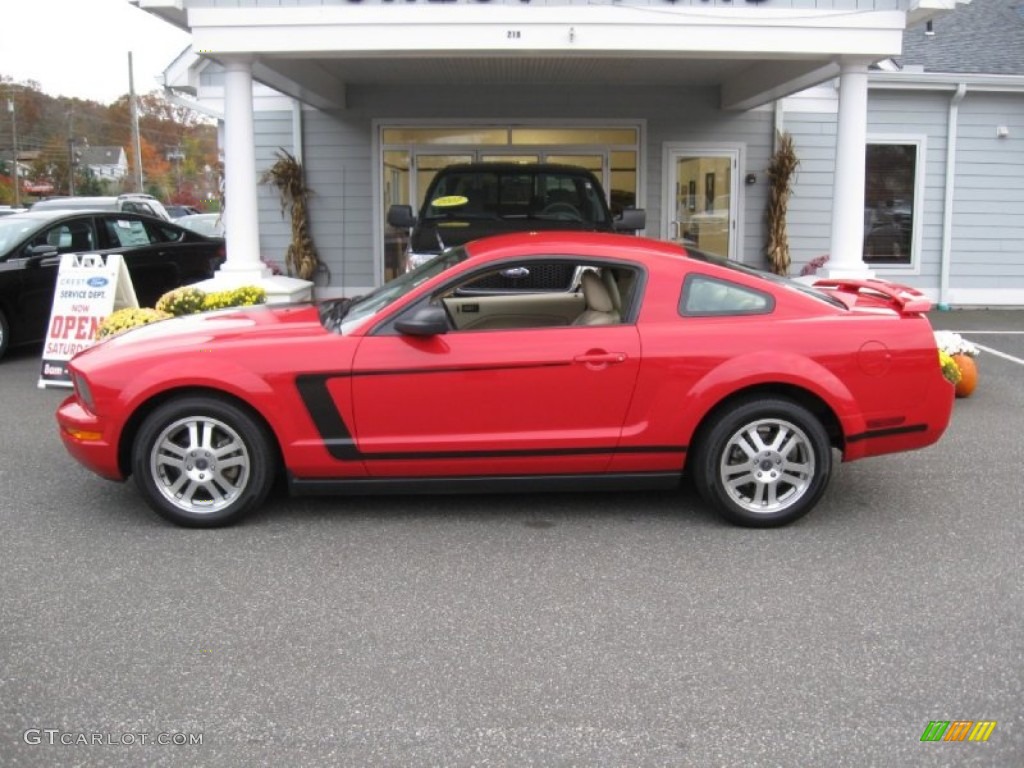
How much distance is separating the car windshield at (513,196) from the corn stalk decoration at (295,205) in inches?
154

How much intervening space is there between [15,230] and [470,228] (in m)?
4.89

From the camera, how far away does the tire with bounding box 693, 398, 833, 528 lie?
5148mm

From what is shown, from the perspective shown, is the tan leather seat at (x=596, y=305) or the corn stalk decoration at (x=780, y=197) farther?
the corn stalk decoration at (x=780, y=197)

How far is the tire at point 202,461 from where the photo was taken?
5.06 m

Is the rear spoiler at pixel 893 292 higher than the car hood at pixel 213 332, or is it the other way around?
the rear spoiler at pixel 893 292

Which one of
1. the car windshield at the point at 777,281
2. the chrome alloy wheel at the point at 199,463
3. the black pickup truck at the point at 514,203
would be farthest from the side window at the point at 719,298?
the black pickup truck at the point at 514,203

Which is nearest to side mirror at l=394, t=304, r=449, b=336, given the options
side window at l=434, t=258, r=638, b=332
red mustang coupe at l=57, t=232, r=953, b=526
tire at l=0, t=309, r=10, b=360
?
red mustang coupe at l=57, t=232, r=953, b=526

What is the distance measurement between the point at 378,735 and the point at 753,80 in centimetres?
1079

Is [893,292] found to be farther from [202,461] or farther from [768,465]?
[202,461]

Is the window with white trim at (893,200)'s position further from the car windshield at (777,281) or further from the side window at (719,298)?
the side window at (719,298)

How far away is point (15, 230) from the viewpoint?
34.8 feet

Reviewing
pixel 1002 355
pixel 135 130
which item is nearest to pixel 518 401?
pixel 1002 355

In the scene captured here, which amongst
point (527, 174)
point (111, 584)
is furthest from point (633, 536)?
point (527, 174)

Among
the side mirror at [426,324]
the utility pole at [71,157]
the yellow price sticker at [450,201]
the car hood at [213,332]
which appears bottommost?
the car hood at [213,332]
